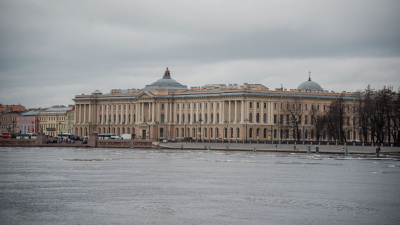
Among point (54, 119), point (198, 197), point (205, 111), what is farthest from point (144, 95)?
point (198, 197)

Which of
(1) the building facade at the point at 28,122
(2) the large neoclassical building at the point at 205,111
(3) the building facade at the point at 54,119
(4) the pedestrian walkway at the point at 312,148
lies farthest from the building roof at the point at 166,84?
(1) the building facade at the point at 28,122

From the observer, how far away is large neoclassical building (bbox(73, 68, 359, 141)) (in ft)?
412

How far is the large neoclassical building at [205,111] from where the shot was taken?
126m

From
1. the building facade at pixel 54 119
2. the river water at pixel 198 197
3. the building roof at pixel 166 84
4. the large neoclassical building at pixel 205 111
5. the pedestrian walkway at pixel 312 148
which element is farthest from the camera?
the building facade at pixel 54 119

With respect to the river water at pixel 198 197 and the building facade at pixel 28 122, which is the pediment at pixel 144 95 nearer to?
the building facade at pixel 28 122

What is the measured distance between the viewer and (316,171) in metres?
43.5

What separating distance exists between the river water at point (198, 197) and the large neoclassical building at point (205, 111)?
81.0 meters

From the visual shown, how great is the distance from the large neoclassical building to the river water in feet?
266

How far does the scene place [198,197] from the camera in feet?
91.7

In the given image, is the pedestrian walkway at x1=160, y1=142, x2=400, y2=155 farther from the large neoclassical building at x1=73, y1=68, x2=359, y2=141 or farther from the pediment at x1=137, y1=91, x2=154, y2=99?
the pediment at x1=137, y1=91, x2=154, y2=99

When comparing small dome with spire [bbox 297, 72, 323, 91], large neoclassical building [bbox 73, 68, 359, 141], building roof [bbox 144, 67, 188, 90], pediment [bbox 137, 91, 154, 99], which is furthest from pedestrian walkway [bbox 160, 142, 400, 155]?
building roof [bbox 144, 67, 188, 90]

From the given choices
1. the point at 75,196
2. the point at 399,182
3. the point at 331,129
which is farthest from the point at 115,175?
the point at 331,129

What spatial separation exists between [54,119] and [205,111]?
227ft

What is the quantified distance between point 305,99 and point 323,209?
4165 inches
